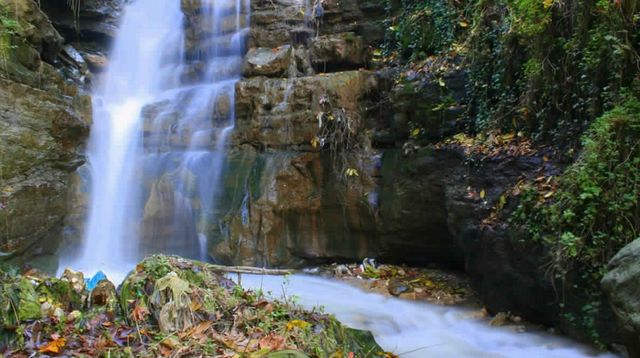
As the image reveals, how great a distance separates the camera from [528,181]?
557 centimetres

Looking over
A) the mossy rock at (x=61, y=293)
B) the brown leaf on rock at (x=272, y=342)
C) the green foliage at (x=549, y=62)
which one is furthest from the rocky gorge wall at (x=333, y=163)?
the brown leaf on rock at (x=272, y=342)

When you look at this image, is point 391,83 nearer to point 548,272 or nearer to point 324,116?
point 324,116

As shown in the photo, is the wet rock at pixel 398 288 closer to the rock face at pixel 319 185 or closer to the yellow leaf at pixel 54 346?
the rock face at pixel 319 185

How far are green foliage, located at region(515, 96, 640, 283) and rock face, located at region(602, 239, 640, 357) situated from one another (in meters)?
0.77

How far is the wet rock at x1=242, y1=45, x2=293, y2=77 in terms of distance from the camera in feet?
30.7

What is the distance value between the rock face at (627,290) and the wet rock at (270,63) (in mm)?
6865

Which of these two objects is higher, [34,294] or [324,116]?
[324,116]

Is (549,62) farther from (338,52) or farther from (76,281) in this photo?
(76,281)

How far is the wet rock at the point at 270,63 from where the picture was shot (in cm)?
934

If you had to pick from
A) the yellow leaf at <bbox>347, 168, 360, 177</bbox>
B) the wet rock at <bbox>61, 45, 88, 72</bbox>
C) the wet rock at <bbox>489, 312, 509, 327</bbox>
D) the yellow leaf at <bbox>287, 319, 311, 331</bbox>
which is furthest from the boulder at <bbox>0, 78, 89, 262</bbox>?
the wet rock at <bbox>489, 312, 509, 327</bbox>

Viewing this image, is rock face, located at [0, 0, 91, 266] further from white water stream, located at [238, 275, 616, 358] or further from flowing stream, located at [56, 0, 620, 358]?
white water stream, located at [238, 275, 616, 358]

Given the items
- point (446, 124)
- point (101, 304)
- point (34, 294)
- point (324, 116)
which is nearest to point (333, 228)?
point (324, 116)

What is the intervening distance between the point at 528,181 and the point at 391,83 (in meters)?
3.47

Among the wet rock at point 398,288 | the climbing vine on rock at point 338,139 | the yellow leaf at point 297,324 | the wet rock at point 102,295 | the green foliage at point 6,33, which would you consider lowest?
the wet rock at point 398,288
